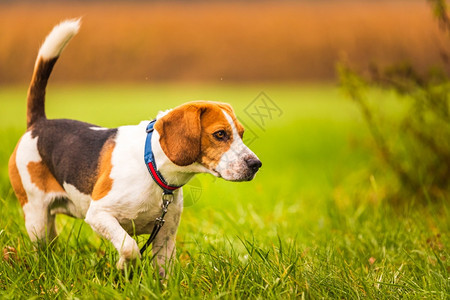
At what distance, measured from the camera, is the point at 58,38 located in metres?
3.93

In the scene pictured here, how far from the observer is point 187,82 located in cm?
2266

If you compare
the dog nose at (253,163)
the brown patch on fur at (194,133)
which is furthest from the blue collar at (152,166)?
the dog nose at (253,163)

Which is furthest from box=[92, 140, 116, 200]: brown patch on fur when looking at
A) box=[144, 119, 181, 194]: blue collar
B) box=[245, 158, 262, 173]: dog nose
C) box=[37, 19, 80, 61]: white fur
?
box=[37, 19, 80, 61]: white fur

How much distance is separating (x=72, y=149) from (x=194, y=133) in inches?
38.2

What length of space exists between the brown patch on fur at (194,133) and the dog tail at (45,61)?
1.30 meters

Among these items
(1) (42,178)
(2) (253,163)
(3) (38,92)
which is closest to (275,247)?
(2) (253,163)

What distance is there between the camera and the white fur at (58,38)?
3916mm

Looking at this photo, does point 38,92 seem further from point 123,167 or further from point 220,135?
point 220,135

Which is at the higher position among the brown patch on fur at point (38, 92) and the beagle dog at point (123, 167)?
the brown patch on fur at point (38, 92)

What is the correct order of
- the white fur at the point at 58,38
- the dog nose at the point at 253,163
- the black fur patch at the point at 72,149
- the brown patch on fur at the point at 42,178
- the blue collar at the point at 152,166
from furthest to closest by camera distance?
the white fur at the point at 58,38 < the brown patch on fur at the point at 42,178 < the black fur patch at the point at 72,149 < the blue collar at the point at 152,166 < the dog nose at the point at 253,163

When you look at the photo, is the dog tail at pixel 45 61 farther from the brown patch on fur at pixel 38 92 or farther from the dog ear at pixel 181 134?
the dog ear at pixel 181 134

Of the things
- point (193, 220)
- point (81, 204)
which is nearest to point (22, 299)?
point (81, 204)

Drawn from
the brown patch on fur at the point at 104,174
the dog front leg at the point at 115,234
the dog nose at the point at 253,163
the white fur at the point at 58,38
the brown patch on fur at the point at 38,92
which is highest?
the white fur at the point at 58,38

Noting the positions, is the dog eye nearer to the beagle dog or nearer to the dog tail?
the beagle dog
